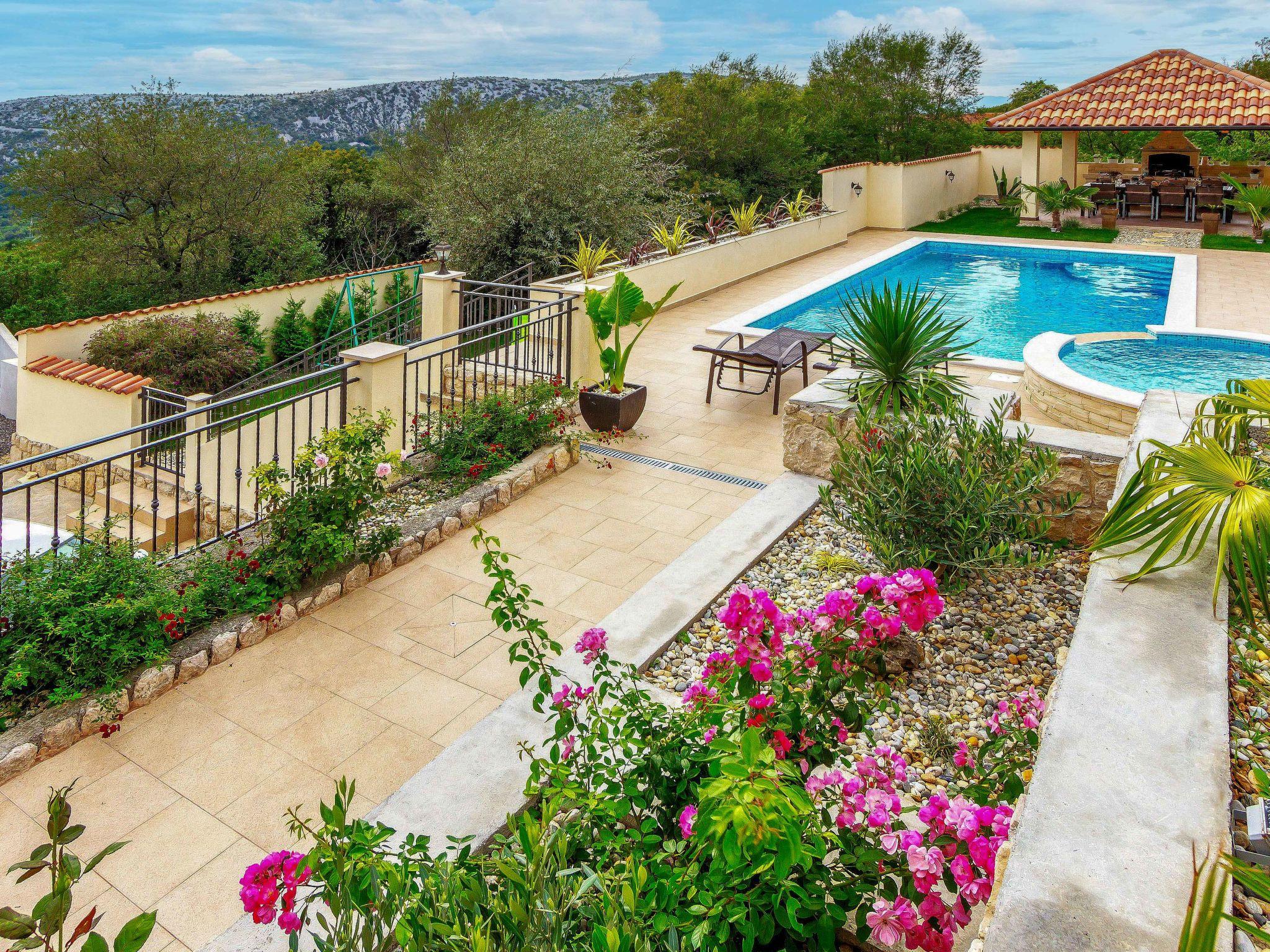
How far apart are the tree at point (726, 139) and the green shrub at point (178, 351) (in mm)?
10702

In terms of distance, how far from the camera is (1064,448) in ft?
16.5

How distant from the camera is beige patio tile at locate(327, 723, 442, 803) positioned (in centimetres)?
365

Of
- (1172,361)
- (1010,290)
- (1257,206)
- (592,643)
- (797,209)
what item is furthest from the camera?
(1257,206)

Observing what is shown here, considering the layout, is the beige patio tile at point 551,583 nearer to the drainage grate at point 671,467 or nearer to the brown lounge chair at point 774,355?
the drainage grate at point 671,467

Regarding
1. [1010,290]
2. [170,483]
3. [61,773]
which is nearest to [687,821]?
[61,773]

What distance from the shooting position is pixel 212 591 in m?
4.84

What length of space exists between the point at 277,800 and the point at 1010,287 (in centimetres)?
1459

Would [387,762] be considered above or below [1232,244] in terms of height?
below

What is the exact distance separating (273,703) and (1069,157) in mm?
22081

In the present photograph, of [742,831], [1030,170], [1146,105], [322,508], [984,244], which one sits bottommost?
[322,508]

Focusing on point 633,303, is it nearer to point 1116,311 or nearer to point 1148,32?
point 1116,311

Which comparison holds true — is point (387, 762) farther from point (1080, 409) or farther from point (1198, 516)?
point (1080, 409)

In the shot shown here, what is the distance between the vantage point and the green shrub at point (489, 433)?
6.72 m

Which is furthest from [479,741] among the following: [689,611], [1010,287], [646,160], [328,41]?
[328,41]
